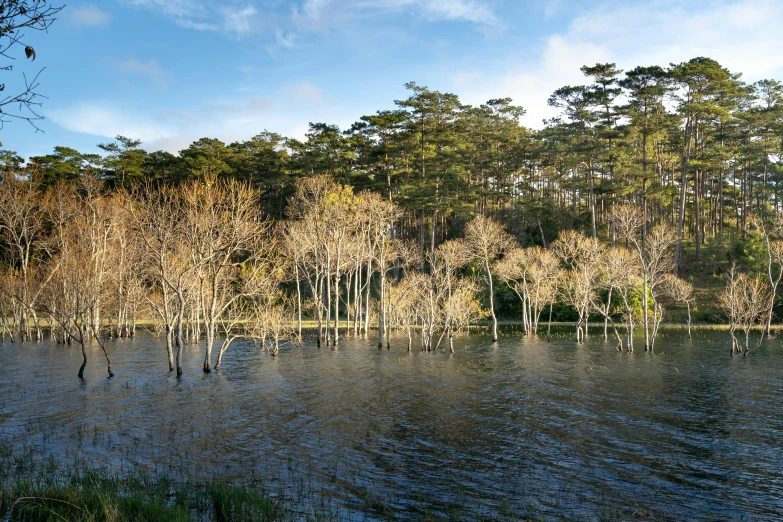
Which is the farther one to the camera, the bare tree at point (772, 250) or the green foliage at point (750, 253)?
the green foliage at point (750, 253)

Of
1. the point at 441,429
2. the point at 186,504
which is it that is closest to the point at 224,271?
the point at 441,429

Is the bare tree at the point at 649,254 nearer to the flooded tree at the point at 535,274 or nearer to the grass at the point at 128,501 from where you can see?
the flooded tree at the point at 535,274

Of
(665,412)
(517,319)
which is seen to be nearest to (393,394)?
(665,412)

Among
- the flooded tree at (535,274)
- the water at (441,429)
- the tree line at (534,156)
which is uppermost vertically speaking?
the tree line at (534,156)

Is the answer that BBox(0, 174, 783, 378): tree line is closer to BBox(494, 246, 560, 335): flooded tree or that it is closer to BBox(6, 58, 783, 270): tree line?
BBox(494, 246, 560, 335): flooded tree

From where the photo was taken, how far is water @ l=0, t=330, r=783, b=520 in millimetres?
13953

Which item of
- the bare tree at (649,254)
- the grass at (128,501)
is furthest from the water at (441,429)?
the bare tree at (649,254)

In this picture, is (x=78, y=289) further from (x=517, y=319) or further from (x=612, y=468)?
(x=517, y=319)

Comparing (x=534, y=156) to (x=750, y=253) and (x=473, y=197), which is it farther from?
(x=750, y=253)

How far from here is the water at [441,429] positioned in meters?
Answer: 14.0

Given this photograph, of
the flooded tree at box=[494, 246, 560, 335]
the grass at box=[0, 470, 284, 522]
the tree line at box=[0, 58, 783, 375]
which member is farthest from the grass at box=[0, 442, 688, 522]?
the flooded tree at box=[494, 246, 560, 335]

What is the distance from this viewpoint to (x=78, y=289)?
87.5 feet

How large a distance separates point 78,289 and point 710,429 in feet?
94.8

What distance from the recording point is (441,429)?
66.4ft
